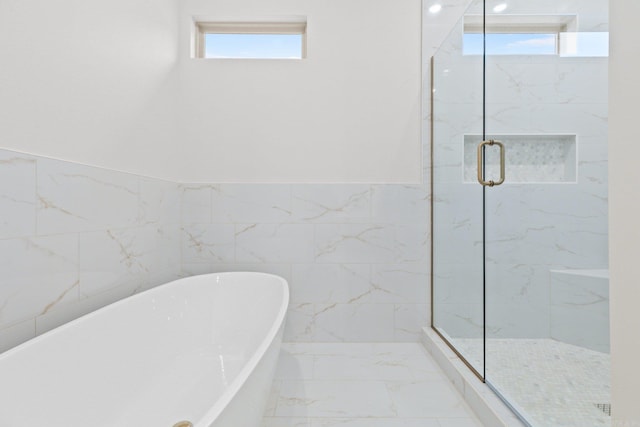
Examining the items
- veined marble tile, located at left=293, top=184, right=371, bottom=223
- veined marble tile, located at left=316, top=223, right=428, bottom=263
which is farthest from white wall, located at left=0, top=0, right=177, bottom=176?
veined marble tile, located at left=316, top=223, right=428, bottom=263

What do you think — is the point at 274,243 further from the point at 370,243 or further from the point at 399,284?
the point at 399,284

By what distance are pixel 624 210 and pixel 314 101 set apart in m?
1.92

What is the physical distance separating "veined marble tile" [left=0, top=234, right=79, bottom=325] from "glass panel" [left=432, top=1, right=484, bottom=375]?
6.29ft

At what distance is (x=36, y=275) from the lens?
1.13 metres

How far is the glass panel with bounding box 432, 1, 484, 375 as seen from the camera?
1.82m

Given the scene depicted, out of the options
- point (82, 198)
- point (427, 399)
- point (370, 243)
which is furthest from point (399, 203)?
point (82, 198)

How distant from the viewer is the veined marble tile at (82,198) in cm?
118

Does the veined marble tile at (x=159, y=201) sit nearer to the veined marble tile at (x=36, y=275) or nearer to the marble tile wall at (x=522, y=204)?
the veined marble tile at (x=36, y=275)

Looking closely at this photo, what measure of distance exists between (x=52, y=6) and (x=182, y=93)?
Result: 1.07 meters

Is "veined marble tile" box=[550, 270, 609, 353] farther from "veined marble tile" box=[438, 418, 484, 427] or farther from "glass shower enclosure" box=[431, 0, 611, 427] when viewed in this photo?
"veined marble tile" box=[438, 418, 484, 427]

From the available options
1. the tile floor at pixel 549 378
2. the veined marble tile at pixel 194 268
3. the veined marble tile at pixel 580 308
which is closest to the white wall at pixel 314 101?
the veined marble tile at pixel 194 268

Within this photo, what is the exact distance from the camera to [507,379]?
1.51 meters

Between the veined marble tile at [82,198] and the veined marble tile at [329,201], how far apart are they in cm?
103

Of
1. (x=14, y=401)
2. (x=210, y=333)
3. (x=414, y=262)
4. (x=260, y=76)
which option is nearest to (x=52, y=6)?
(x=260, y=76)
